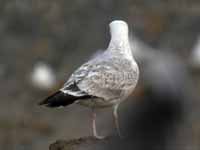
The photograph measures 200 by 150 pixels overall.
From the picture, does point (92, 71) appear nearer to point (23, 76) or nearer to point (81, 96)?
point (81, 96)

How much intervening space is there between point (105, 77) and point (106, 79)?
0.5 inches

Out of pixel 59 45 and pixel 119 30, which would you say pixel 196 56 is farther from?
pixel 119 30

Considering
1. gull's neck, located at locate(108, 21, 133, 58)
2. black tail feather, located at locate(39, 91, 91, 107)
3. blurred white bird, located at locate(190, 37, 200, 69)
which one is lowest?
black tail feather, located at locate(39, 91, 91, 107)

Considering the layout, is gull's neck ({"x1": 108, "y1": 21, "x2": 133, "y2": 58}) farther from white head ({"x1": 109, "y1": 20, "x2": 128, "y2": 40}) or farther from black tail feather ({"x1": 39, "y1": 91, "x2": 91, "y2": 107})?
black tail feather ({"x1": 39, "y1": 91, "x2": 91, "y2": 107})

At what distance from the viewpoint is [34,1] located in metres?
19.2

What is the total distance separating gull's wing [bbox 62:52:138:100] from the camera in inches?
191

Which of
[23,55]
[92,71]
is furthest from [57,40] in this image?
[92,71]

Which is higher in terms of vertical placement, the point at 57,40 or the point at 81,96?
the point at 57,40

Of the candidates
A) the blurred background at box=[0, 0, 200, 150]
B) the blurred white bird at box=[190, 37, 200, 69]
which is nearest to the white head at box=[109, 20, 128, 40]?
the blurred background at box=[0, 0, 200, 150]

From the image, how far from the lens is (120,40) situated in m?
5.13

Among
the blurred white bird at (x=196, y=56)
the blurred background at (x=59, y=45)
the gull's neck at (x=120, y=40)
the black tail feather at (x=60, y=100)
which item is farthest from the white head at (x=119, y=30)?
the blurred white bird at (x=196, y=56)

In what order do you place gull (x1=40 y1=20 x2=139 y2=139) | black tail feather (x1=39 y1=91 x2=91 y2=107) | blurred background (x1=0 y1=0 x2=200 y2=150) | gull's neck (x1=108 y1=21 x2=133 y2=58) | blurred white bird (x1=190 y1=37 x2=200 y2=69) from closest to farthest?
black tail feather (x1=39 y1=91 x2=91 y2=107), gull (x1=40 y1=20 x2=139 y2=139), gull's neck (x1=108 y1=21 x2=133 y2=58), blurred background (x1=0 y1=0 x2=200 y2=150), blurred white bird (x1=190 y1=37 x2=200 y2=69)

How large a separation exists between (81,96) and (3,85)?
10.6 m

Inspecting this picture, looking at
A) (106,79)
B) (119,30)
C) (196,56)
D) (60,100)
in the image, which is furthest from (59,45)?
(60,100)
